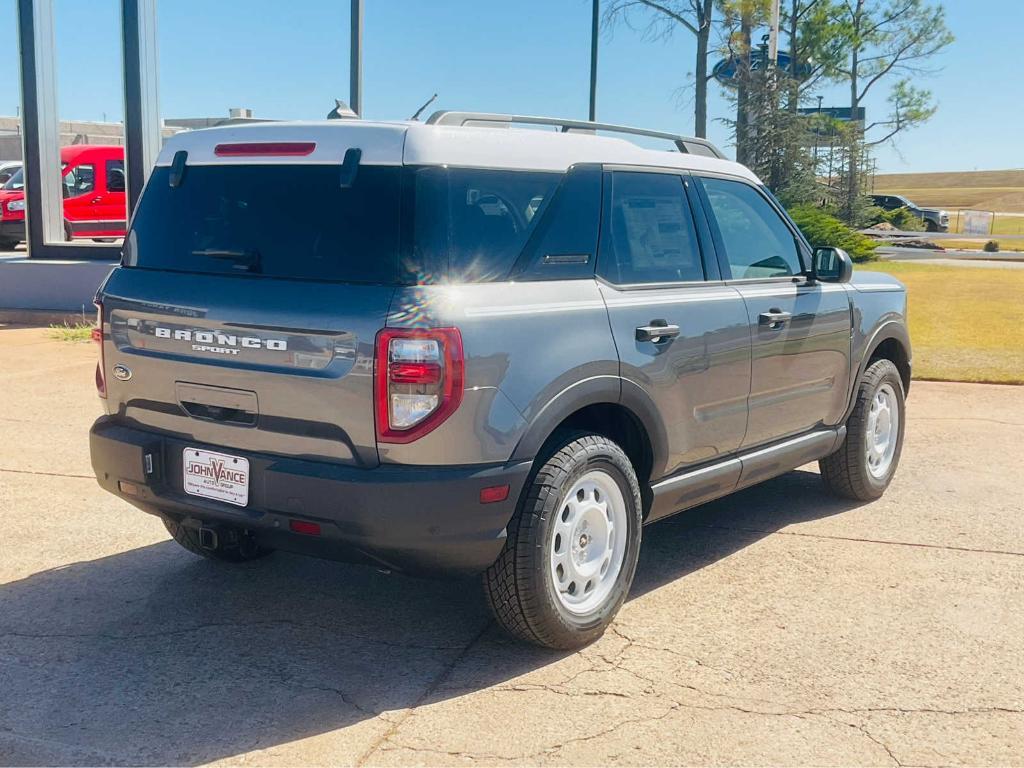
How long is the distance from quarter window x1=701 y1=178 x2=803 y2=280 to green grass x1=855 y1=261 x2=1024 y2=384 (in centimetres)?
532

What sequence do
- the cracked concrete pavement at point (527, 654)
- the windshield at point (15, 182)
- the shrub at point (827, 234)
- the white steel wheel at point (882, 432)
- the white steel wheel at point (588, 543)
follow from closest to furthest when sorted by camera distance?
1. the cracked concrete pavement at point (527, 654)
2. the white steel wheel at point (588, 543)
3. the white steel wheel at point (882, 432)
4. the shrub at point (827, 234)
5. the windshield at point (15, 182)

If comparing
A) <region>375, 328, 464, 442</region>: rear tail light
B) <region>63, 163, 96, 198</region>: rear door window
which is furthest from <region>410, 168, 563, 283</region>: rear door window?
<region>63, 163, 96, 198</region>: rear door window

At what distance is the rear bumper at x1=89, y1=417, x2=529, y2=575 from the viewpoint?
3695mm

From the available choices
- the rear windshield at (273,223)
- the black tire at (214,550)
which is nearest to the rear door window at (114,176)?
the black tire at (214,550)

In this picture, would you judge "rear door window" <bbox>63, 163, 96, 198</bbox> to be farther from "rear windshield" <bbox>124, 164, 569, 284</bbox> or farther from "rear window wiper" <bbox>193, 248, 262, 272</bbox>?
"rear window wiper" <bbox>193, 248, 262, 272</bbox>

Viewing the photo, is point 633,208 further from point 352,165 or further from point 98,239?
point 98,239

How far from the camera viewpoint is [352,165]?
388cm

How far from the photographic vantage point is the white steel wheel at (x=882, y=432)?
6379 mm

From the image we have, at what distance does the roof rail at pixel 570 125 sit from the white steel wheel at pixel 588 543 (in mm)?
1370

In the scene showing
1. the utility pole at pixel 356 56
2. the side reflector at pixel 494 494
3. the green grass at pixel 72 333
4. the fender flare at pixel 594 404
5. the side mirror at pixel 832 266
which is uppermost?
the utility pole at pixel 356 56

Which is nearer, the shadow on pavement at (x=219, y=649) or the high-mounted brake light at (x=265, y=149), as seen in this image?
the shadow on pavement at (x=219, y=649)

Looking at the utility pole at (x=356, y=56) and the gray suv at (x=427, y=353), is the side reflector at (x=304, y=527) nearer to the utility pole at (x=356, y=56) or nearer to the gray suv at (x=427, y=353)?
the gray suv at (x=427, y=353)

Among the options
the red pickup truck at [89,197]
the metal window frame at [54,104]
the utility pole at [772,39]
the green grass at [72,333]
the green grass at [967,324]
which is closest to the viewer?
the green grass at [967,324]

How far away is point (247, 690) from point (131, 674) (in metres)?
0.45
